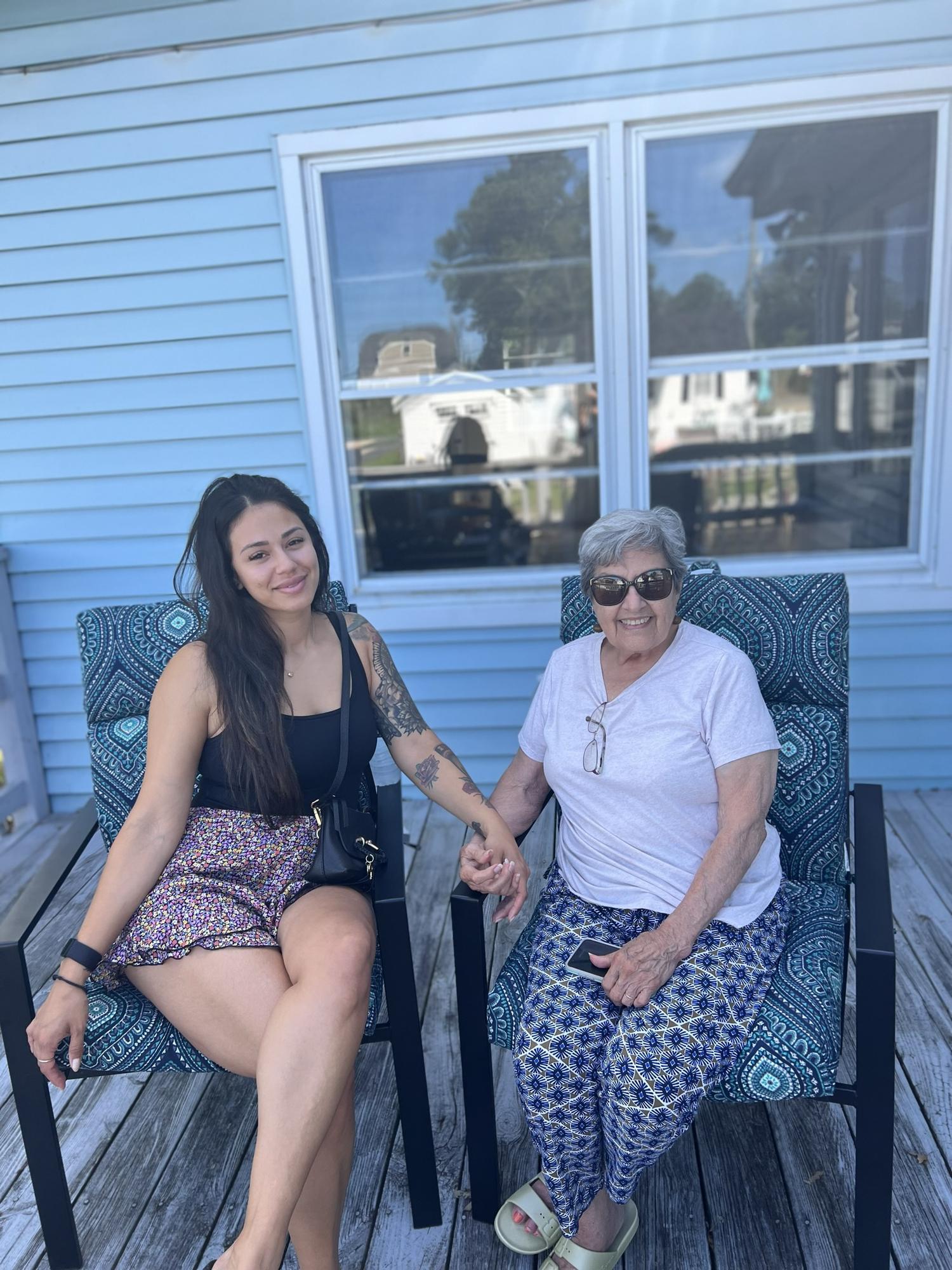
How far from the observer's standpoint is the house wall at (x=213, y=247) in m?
2.79

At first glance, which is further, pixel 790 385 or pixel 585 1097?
pixel 790 385

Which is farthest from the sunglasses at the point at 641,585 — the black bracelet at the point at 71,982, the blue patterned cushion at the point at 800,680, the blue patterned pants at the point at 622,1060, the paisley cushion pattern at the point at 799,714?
the black bracelet at the point at 71,982

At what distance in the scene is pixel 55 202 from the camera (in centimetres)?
309

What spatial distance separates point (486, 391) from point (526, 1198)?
99.8 inches

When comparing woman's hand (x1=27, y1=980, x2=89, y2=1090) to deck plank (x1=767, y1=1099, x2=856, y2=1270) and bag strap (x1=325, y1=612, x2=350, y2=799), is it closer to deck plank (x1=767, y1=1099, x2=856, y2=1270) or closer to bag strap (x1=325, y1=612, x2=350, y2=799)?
bag strap (x1=325, y1=612, x2=350, y2=799)

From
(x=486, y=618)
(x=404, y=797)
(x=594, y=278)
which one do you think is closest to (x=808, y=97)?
(x=594, y=278)

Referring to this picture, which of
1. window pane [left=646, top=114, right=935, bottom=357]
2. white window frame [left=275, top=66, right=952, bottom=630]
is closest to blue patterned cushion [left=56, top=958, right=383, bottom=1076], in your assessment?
white window frame [left=275, top=66, right=952, bottom=630]

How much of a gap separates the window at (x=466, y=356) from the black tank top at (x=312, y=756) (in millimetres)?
1641

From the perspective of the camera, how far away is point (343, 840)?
A: 1.73 metres

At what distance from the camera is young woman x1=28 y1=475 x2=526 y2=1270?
1462 mm

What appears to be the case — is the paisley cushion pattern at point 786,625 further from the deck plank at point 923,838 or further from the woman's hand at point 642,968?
the deck plank at point 923,838

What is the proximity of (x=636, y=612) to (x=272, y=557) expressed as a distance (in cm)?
71

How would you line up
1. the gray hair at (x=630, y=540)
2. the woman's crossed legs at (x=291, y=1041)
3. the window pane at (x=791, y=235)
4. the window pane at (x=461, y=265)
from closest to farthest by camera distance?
the woman's crossed legs at (x=291, y=1041), the gray hair at (x=630, y=540), the window pane at (x=791, y=235), the window pane at (x=461, y=265)

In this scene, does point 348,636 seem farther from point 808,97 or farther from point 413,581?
point 808,97
